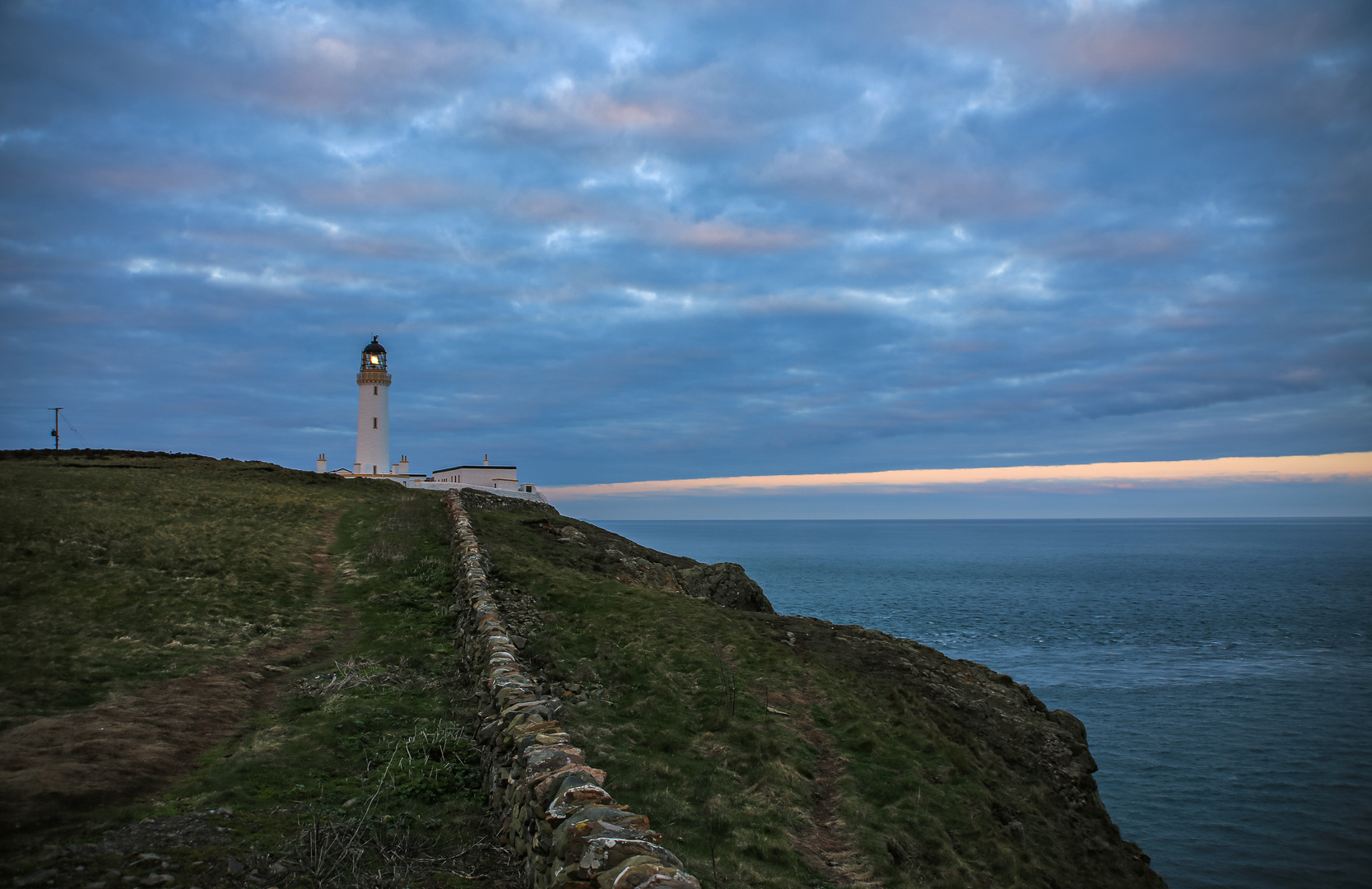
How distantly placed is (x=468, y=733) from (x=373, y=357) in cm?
7296

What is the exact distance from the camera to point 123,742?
933cm

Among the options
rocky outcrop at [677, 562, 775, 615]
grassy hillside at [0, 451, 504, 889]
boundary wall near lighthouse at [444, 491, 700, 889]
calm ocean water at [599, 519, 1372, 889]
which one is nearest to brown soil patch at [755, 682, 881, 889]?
boundary wall near lighthouse at [444, 491, 700, 889]

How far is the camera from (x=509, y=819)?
7.99 meters

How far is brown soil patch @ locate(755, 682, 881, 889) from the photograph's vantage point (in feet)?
33.9

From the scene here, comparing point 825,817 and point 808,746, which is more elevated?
point 808,746

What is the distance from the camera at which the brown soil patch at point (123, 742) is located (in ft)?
24.8

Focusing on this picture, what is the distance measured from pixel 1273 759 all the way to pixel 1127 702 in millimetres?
7846

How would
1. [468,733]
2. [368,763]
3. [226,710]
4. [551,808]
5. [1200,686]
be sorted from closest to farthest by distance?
[551,808]
[368,763]
[468,733]
[226,710]
[1200,686]

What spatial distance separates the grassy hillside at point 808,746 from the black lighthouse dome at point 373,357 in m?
59.1

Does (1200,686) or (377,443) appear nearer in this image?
(1200,686)

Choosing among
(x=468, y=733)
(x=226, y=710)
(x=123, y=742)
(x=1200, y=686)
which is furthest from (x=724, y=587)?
(x=1200, y=686)

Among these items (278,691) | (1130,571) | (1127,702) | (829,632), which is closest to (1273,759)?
(1127,702)

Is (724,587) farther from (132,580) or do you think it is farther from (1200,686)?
(1200,686)

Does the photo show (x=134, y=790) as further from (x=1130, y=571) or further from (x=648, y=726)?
(x=1130, y=571)
